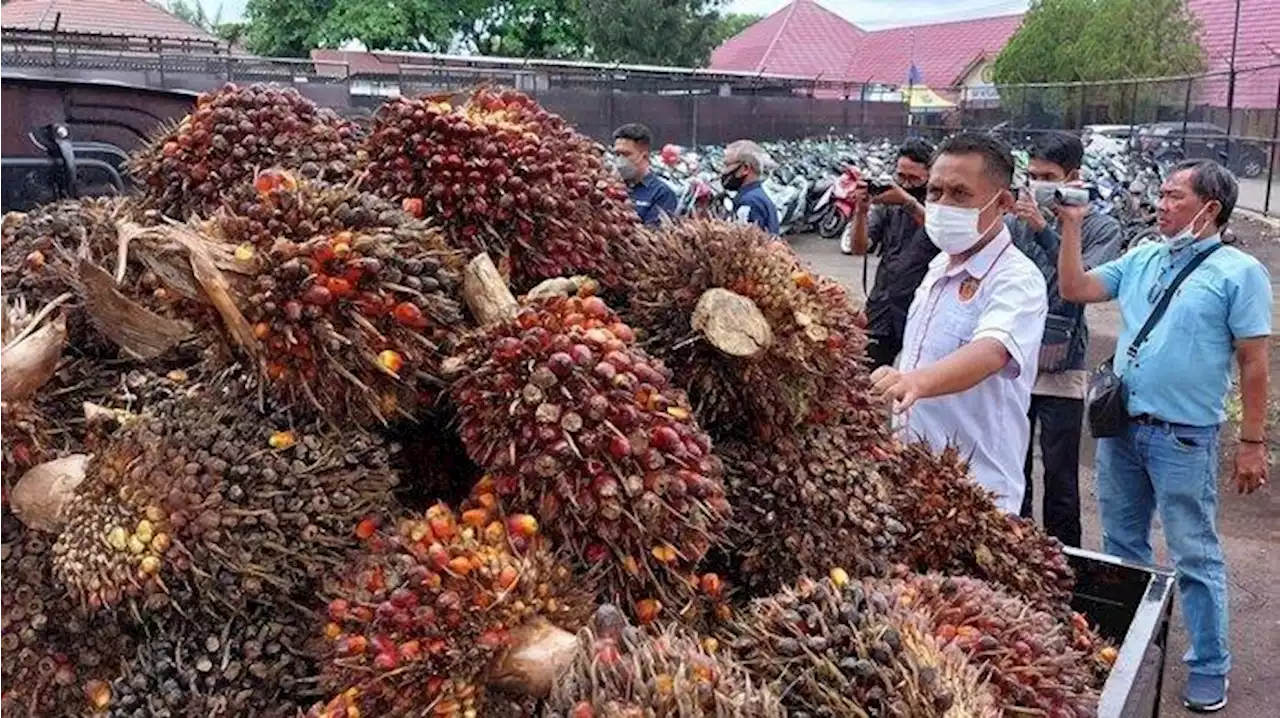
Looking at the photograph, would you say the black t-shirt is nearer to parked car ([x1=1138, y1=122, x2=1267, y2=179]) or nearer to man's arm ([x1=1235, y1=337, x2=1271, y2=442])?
Result: man's arm ([x1=1235, y1=337, x2=1271, y2=442])

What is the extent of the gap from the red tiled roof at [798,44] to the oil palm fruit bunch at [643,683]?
1664 inches

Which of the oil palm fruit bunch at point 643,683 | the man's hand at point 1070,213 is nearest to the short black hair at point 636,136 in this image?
the man's hand at point 1070,213

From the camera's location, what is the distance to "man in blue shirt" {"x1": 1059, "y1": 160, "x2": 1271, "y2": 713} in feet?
12.6

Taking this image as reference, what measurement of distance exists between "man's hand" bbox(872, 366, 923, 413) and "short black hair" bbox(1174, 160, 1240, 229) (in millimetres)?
1987

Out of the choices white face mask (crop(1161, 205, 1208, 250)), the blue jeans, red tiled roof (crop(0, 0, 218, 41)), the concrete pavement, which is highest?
red tiled roof (crop(0, 0, 218, 41))

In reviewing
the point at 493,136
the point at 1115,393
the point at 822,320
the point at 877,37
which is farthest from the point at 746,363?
the point at 877,37

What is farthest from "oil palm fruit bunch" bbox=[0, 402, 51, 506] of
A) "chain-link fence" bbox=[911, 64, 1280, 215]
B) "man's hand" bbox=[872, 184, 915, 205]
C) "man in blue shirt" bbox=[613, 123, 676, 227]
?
"chain-link fence" bbox=[911, 64, 1280, 215]

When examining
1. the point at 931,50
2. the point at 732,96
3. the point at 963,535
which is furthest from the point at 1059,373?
the point at 931,50

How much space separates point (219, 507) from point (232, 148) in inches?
33.3

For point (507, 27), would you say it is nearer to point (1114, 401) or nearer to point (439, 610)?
point (1114, 401)

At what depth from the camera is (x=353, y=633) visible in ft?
4.76

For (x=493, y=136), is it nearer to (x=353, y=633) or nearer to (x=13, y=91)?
(x=353, y=633)

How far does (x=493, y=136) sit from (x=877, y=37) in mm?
47614

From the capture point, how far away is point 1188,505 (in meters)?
3.92
